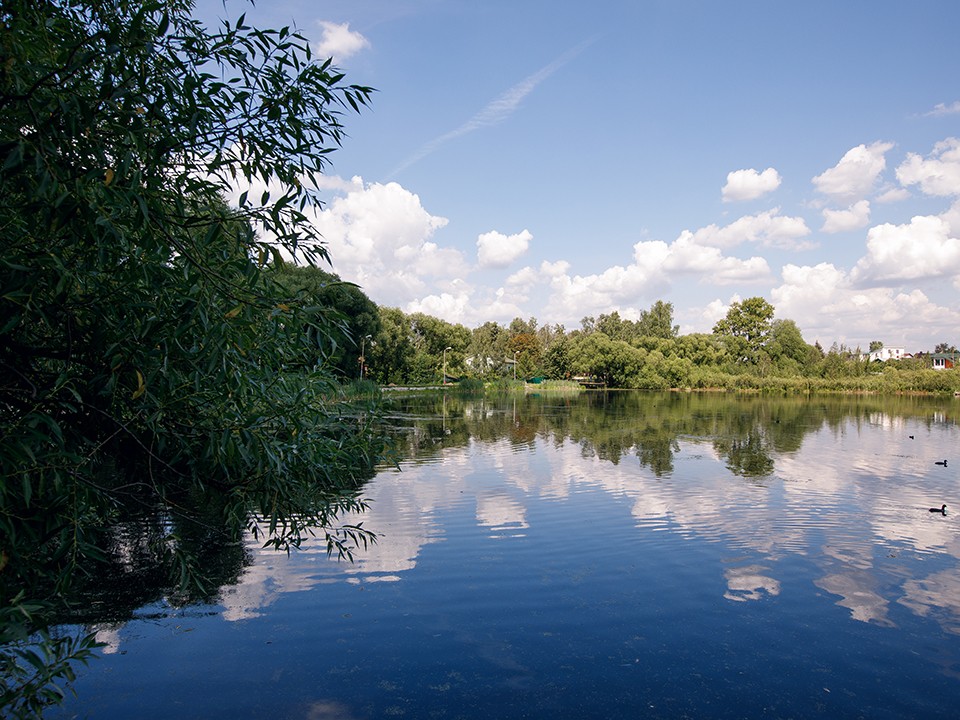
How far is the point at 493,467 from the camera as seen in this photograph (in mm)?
23172

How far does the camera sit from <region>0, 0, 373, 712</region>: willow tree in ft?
12.1

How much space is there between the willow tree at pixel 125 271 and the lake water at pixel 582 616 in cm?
361

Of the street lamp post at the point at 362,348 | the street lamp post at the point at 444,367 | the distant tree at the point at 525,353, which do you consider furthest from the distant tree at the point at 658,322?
the street lamp post at the point at 362,348

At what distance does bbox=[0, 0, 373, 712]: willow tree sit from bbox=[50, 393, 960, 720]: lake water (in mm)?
3612

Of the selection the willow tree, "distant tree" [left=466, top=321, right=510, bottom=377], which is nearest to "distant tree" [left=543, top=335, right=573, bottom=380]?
"distant tree" [left=466, top=321, right=510, bottom=377]

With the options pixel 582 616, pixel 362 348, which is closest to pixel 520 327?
pixel 362 348

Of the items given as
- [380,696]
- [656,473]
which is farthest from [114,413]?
[656,473]

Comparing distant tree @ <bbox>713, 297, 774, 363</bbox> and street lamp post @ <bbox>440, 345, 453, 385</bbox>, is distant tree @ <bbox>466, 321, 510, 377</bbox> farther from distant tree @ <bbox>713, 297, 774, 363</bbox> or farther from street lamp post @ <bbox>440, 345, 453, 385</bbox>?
distant tree @ <bbox>713, 297, 774, 363</bbox>

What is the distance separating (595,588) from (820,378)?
88920 millimetres

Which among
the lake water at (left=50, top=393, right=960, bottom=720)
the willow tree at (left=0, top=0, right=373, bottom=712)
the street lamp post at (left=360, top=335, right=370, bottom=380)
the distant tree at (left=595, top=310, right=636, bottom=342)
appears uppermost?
the distant tree at (left=595, top=310, right=636, bottom=342)

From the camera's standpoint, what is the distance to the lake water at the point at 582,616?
7.51 m

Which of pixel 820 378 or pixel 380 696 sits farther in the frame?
pixel 820 378

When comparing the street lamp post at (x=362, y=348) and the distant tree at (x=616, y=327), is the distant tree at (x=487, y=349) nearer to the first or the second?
the distant tree at (x=616, y=327)

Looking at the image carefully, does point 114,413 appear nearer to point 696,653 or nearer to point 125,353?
point 125,353
